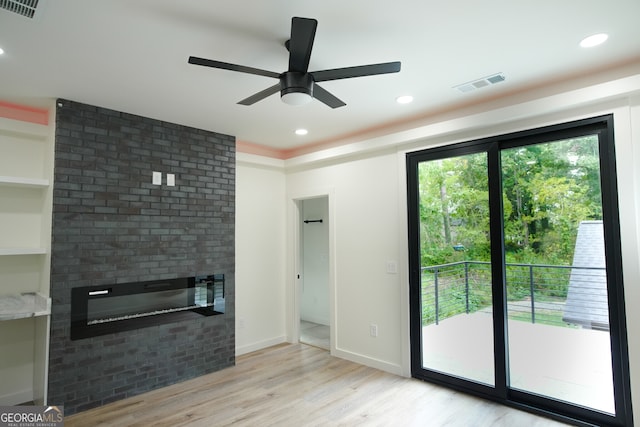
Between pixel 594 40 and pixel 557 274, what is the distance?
175cm

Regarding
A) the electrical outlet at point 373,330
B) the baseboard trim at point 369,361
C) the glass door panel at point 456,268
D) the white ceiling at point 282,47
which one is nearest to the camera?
the white ceiling at point 282,47

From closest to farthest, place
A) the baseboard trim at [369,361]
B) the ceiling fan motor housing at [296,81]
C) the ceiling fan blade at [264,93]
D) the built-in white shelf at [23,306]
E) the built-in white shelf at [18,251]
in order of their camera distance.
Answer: the ceiling fan motor housing at [296,81] → the ceiling fan blade at [264,93] → the built-in white shelf at [23,306] → the built-in white shelf at [18,251] → the baseboard trim at [369,361]

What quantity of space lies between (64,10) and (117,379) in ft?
9.83

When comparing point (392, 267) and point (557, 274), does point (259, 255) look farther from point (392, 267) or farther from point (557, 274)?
point (557, 274)

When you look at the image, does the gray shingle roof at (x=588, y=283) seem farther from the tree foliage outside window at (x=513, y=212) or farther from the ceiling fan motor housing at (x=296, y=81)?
the ceiling fan motor housing at (x=296, y=81)

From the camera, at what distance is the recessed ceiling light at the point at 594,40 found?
2.22 meters

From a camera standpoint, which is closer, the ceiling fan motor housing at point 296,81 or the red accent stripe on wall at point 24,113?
the ceiling fan motor housing at point 296,81

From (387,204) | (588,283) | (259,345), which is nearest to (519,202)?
(588,283)

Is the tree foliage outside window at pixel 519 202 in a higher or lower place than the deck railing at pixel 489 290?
higher

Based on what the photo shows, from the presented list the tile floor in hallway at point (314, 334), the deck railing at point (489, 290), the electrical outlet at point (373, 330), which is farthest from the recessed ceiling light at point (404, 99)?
the tile floor in hallway at point (314, 334)

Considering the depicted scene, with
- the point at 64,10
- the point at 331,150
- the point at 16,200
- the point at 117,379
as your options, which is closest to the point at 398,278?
the point at 331,150

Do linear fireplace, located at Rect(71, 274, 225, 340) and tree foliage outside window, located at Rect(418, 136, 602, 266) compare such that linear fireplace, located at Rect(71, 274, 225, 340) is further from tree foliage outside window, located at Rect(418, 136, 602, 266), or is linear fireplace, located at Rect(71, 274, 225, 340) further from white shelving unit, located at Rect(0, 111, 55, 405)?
tree foliage outside window, located at Rect(418, 136, 602, 266)

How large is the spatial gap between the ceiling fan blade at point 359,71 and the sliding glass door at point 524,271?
172 centimetres

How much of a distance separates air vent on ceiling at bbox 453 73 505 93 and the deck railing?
155 cm
